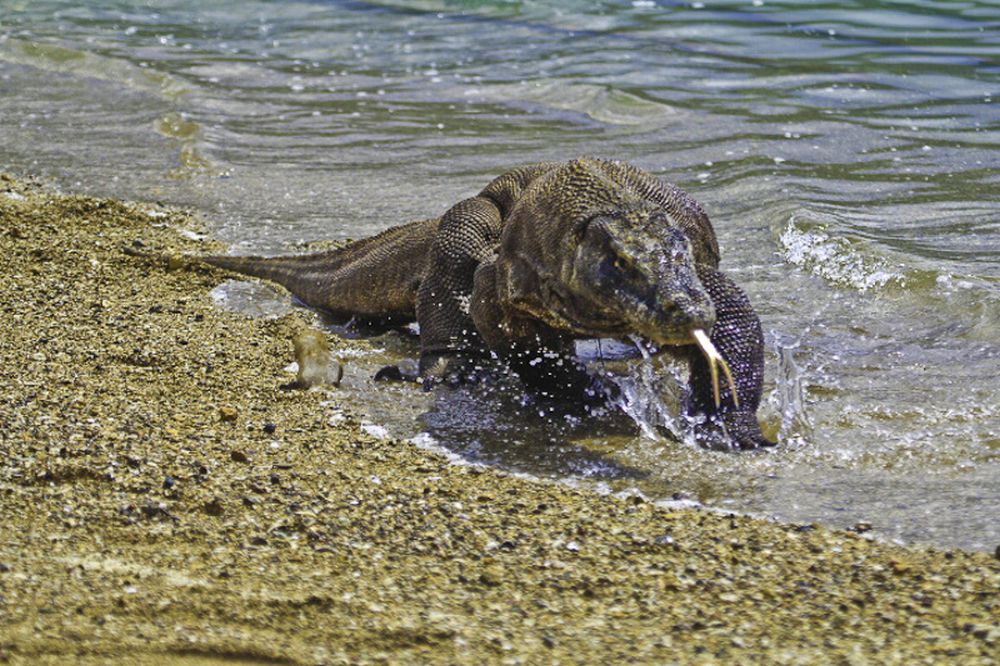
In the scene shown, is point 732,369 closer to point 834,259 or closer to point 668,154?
point 834,259

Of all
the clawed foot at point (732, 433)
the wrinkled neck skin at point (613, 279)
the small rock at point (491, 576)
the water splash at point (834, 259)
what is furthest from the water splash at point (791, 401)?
the small rock at point (491, 576)

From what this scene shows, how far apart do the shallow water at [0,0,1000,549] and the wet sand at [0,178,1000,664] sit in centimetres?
42

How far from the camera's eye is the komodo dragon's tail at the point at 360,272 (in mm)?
7190

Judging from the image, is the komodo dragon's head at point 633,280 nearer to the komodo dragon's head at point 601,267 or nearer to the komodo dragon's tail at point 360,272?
the komodo dragon's head at point 601,267

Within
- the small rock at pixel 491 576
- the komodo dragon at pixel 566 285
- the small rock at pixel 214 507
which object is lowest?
the small rock at pixel 491 576

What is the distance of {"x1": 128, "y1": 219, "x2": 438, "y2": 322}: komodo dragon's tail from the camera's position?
7.19 metres

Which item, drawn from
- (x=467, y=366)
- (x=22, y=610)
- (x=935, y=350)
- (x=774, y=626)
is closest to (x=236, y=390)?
(x=467, y=366)

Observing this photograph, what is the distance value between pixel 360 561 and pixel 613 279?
151 centimetres

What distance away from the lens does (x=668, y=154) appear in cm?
1158

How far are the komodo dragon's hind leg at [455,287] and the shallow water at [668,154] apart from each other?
30 centimetres

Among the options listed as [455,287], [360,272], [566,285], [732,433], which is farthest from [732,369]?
[360,272]

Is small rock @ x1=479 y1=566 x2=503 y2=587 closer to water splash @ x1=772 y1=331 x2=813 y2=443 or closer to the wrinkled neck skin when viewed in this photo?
the wrinkled neck skin

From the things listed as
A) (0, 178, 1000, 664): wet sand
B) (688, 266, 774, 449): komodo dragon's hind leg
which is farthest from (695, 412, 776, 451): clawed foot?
(0, 178, 1000, 664): wet sand

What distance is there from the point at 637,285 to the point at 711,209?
4.96m
